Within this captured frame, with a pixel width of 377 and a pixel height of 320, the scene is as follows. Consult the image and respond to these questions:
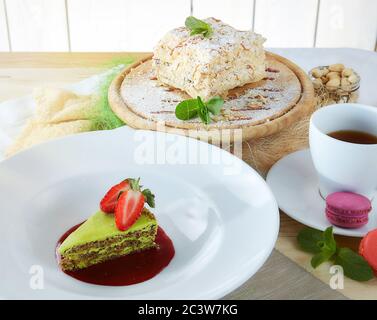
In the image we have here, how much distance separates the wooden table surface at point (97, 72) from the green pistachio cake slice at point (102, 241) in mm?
206

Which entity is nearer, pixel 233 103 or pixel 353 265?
pixel 353 265

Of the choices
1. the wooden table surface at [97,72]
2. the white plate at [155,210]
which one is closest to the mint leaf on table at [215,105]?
the white plate at [155,210]

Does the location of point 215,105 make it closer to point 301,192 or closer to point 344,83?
point 301,192

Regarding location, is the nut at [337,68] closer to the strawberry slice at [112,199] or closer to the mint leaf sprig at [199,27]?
the mint leaf sprig at [199,27]

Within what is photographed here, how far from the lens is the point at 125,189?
1.19 meters

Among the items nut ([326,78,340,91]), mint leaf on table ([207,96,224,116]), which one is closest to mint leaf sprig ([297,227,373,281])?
mint leaf on table ([207,96,224,116])

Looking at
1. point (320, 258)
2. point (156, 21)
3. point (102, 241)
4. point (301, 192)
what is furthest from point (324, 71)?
point (156, 21)

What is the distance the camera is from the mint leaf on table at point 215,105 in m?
1.48

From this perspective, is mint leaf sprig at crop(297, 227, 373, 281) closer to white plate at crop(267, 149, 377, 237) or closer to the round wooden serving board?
white plate at crop(267, 149, 377, 237)

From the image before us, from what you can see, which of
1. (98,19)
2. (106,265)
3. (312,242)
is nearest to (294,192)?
(312,242)

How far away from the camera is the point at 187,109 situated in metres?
1.48

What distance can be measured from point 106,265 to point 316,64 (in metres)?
1.08

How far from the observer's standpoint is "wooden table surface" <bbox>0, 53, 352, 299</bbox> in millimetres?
1104

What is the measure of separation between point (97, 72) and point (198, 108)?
1.98 feet
